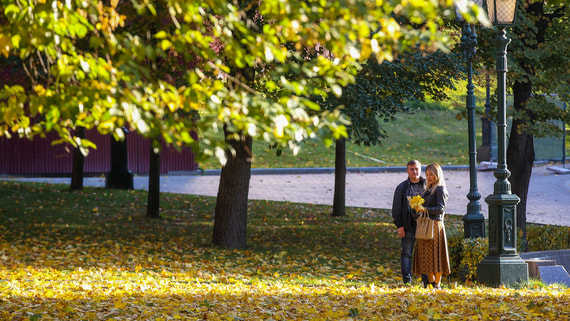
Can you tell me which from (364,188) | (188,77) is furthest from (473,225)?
(364,188)

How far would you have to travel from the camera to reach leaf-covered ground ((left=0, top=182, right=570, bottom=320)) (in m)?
6.36

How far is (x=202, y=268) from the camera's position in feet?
33.4

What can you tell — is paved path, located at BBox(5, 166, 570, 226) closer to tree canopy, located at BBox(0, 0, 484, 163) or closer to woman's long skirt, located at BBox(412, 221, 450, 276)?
woman's long skirt, located at BBox(412, 221, 450, 276)

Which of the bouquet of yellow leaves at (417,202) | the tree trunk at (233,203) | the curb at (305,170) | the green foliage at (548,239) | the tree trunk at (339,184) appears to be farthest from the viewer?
the curb at (305,170)

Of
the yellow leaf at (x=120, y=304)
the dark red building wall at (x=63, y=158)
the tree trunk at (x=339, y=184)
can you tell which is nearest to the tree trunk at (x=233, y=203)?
the tree trunk at (x=339, y=184)

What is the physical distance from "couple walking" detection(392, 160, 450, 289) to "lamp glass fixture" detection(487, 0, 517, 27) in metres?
2.39

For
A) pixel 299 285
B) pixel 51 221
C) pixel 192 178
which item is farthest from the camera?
pixel 192 178

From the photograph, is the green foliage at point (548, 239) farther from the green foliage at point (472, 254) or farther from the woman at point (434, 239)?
the woman at point (434, 239)

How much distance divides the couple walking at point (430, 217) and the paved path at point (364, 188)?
9.68 metres

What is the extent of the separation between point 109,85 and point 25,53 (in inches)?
28.5

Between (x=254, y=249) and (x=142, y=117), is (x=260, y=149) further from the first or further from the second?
(x=142, y=117)

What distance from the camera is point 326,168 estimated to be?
2881cm

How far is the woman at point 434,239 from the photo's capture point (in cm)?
785


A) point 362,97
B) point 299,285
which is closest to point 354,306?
point 299,285
